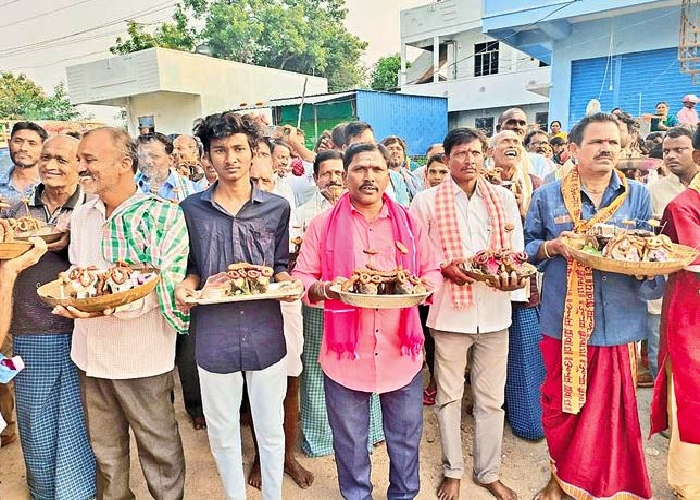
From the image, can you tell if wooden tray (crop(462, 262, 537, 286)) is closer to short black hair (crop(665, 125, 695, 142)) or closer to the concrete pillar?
short black hair (crop(665, 125, 695, 142))

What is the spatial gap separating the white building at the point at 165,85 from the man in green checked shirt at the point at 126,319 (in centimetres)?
1670

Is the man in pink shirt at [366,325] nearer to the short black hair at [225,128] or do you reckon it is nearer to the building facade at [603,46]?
the short black hair at [225,128]

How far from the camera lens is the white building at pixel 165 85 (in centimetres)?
1764

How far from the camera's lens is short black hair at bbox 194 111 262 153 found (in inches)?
102

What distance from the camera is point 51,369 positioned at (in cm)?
299

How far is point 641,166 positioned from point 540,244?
9.52ft

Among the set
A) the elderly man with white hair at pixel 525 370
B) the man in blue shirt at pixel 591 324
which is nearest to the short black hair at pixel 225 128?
the man in blue shirt at pixel 591 324

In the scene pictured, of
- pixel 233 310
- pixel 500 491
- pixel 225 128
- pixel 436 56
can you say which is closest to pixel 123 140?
pixel 225 128

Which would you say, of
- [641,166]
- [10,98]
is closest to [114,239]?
[641,166]

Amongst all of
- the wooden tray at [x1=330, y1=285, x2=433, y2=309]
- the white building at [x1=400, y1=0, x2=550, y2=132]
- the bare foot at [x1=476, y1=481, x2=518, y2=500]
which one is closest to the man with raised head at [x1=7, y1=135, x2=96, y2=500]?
the wooden tray at [x1=330, y1=285, x2=433, y2=309]

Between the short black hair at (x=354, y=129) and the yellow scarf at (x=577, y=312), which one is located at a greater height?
the short black hair at (x=354, y=129)

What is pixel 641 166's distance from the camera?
500cm

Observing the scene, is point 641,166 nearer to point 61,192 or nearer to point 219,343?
point 219,343

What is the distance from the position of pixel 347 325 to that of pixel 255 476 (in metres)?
1.48
